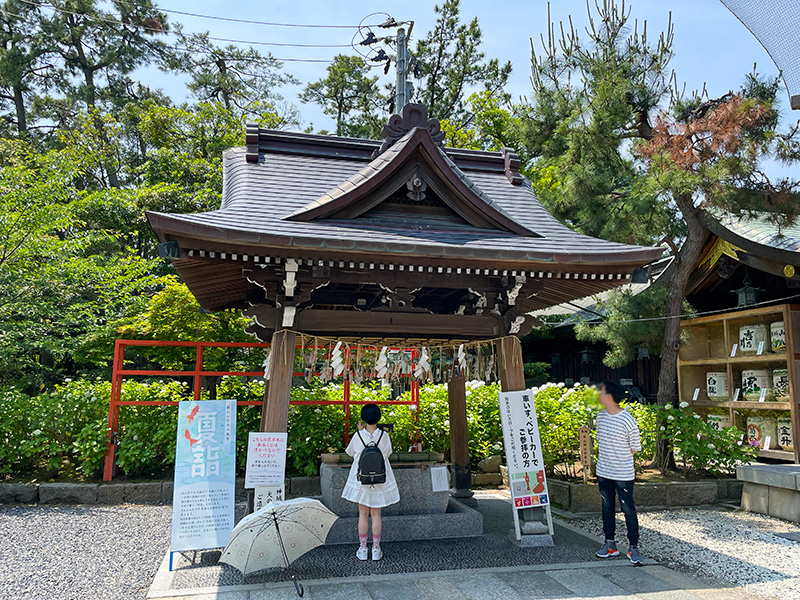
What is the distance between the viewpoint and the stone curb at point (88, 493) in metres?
8.45

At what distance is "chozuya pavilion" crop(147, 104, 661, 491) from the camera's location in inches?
227

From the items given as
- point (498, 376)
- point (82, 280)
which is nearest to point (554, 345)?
point (498, 376)

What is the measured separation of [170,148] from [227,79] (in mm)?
7574

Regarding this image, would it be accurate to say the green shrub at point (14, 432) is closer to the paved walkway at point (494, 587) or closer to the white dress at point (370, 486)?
the paved walkway at point (494, 587)

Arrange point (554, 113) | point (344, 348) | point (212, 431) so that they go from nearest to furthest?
point (212, 431)
point (344, 348)
point (554, 113)

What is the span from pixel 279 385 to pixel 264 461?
32.4 inches

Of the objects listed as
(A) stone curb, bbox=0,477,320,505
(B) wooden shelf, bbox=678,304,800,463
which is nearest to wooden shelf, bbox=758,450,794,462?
(B) wooden shelf, bbox=678,304,800,463

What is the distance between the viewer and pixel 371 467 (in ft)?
18.5

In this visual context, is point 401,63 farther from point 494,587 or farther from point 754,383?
point 494,587

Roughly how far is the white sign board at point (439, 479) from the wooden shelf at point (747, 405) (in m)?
6.64

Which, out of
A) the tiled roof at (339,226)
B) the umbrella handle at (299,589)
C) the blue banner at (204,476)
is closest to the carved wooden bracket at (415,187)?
the tiled roof at (339,226)

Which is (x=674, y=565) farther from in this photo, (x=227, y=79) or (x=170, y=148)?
(x=227, y=79)

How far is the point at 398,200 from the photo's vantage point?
7.23m

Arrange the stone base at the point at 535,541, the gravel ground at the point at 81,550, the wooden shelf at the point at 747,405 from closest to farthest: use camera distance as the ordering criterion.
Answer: the gravel ground at the point at 81,550 < the stone base at the point at 535,541 < the wooden shelf at the point at 747,405
